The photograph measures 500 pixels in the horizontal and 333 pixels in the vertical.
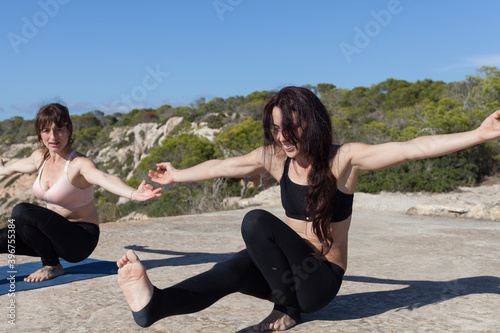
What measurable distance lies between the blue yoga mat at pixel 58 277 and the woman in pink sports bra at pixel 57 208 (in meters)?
0.10

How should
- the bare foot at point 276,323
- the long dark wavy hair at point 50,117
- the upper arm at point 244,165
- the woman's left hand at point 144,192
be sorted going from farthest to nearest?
the long dark wavy hair at point 50,117 → the woman's left hand at point 144,192 → the upper arm at point 244,165 → the bare foot at point 276,323

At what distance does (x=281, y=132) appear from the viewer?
7.54ft

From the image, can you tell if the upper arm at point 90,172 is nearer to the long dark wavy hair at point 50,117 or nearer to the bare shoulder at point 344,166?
the long dark wavy hair at point 50,117

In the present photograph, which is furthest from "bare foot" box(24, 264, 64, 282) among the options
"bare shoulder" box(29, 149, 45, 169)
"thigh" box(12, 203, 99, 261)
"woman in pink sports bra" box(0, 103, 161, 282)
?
"bare shoulder" box(29, 149, 45, 169)

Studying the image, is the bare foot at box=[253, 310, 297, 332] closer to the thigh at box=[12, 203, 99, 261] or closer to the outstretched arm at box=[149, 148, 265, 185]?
the outstretched arm at box=[149, 148, 265, 185]

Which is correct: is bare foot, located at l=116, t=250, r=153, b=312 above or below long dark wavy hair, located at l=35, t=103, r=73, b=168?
below

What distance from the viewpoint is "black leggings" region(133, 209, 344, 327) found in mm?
2226

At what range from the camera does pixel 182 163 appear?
49.4ft

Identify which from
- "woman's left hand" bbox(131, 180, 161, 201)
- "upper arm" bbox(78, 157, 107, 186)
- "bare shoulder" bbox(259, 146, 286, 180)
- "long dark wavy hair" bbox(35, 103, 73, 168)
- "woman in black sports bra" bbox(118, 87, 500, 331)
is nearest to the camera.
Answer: "woman in black sports bra" bbox(118, 87, 500, 331)

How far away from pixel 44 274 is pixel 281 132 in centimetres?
235

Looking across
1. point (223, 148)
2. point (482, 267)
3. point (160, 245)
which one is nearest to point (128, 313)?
point (160, 245)

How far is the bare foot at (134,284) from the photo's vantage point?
6.59 feet

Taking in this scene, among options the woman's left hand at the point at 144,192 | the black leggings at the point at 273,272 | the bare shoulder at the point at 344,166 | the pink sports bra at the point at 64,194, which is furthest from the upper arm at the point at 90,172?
the bare shoulder at the point at 344,166

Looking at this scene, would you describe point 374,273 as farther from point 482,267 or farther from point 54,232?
point 54,232
